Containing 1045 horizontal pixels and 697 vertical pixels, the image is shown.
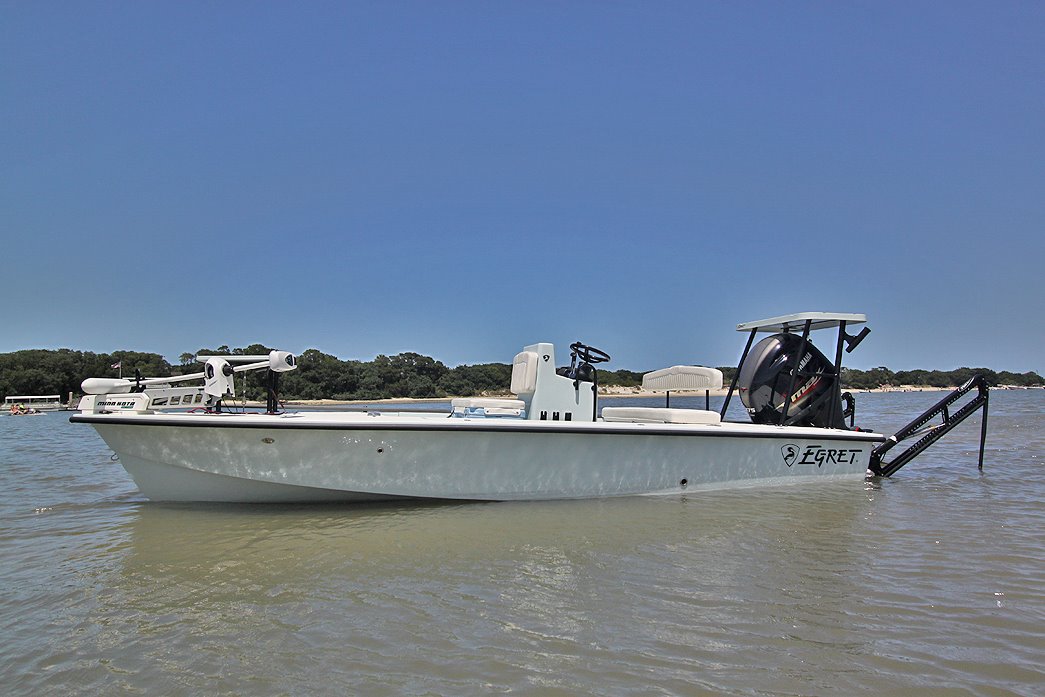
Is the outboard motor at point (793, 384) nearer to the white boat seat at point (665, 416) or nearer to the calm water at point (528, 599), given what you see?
the white boat seat at point (665, 416)

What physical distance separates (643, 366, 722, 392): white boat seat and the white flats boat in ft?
0.06

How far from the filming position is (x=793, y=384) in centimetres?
864

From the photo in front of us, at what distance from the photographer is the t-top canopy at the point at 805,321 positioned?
28.9 feet

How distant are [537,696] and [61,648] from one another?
2.63 metres

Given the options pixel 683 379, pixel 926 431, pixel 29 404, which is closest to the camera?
pixel 683 379

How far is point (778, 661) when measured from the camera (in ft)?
10.6

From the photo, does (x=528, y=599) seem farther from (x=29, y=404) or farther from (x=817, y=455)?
(x=29, y=404)

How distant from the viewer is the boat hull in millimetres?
6398

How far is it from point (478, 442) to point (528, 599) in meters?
2.74

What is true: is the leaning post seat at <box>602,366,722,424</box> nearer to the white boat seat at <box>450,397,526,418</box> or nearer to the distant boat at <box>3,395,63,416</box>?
the white boat seat at <box>450,397,526,418</box>

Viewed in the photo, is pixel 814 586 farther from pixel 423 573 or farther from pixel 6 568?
pixel 6 568

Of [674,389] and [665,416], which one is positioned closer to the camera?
[665,416]

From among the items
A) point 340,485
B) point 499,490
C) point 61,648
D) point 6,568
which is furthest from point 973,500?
point 6,568

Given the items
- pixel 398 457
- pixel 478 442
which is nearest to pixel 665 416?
pixel 478 442
